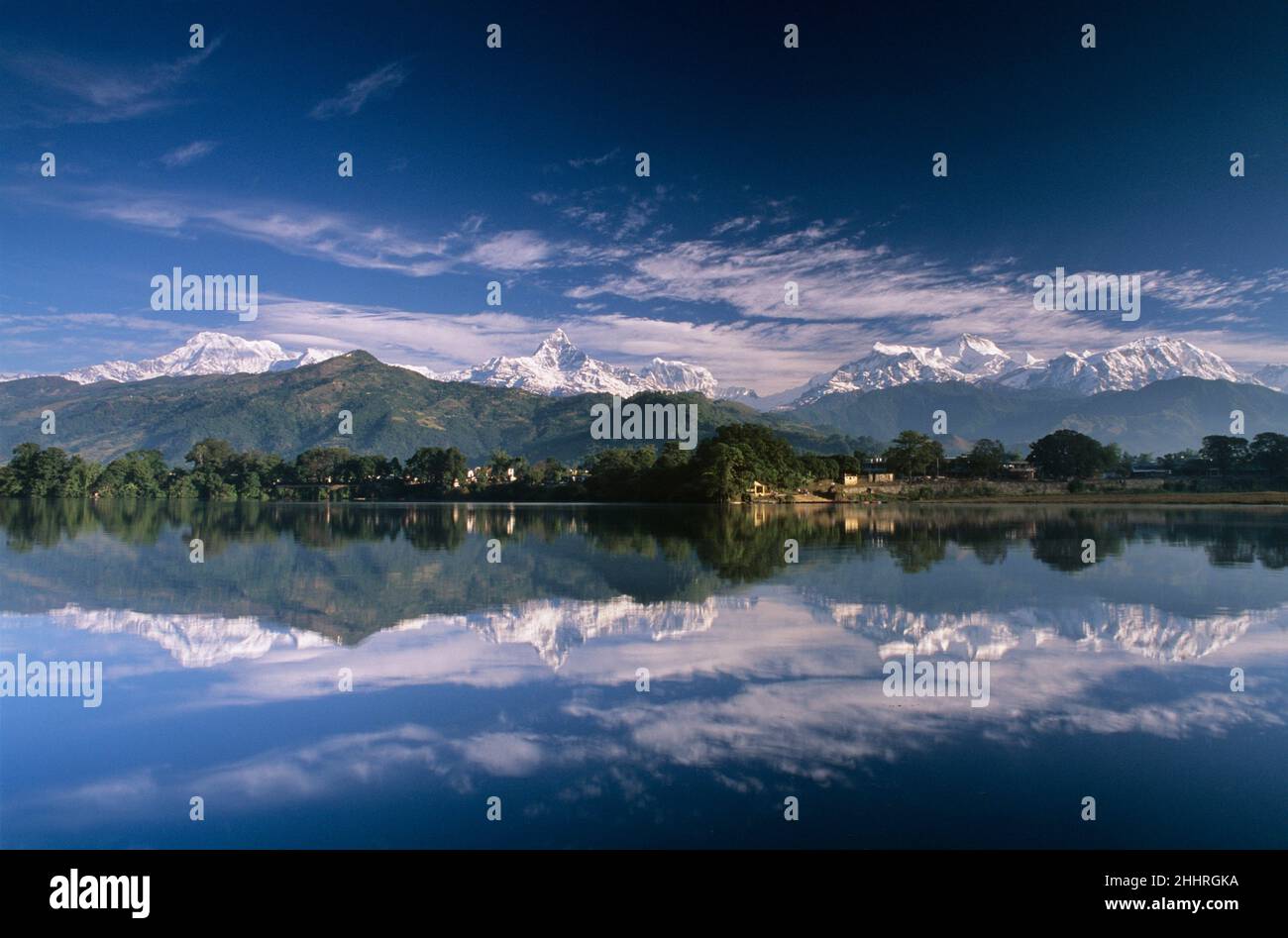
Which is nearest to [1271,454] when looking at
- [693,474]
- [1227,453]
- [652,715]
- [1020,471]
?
[1227,453]

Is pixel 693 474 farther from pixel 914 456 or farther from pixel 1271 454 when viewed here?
pixel 1271 454

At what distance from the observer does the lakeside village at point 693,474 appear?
400 feet

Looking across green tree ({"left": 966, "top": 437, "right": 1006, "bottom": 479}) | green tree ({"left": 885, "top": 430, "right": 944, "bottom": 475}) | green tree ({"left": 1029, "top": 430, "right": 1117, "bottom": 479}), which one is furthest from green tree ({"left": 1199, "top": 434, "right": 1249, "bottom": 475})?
green tree ({"left": 885, "top": 430, "right": 944, "bottom": 475})

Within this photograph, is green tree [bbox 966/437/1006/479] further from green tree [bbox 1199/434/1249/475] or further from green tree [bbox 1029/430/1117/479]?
green tree [bbox 1199/434/1249/475]

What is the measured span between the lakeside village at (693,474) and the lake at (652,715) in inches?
3559

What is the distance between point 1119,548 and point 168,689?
125ft

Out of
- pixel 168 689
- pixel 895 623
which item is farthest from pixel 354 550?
pixel 895 623

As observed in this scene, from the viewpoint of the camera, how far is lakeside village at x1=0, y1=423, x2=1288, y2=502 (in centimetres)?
12188

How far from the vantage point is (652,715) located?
11398mm

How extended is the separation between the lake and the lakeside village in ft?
297

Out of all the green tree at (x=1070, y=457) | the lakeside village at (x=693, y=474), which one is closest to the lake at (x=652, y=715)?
the lakeside village at (x=693, y=474)
